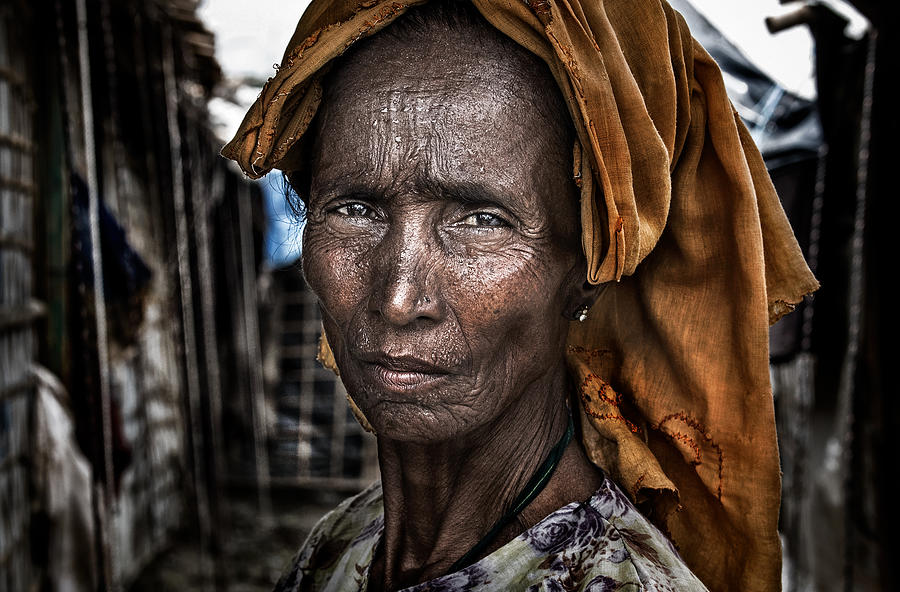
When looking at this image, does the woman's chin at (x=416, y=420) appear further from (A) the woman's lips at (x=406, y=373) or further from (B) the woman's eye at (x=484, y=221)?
(B) the woman's eye at (x=484, y=221)

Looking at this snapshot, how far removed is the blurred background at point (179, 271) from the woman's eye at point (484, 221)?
22.4 inches

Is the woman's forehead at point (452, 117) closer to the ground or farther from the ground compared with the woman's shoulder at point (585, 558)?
farther from the ground

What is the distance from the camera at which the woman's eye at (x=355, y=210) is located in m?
1.29

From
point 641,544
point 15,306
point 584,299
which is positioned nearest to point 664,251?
point 584,299

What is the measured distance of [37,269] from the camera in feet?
13.5

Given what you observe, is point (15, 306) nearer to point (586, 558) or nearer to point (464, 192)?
point (464, 192)

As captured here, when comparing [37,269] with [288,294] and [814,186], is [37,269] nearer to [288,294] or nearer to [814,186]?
[814,186]

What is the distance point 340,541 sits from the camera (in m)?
1.68

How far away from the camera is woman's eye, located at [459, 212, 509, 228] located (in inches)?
48.0

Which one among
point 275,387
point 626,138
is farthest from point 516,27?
point 275,387

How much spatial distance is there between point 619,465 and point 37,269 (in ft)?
12.6

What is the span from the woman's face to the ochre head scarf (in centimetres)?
7

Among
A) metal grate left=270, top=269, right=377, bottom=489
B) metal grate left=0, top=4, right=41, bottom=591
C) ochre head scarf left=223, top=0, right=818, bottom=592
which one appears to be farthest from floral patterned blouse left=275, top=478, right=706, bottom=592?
metal grate left=270, top=269, right=377, bottom=489

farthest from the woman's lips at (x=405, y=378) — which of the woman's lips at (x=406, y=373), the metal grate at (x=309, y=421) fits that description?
the metal grate at (x=309, y=421)
